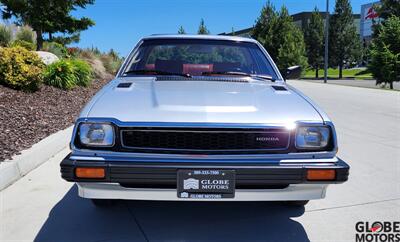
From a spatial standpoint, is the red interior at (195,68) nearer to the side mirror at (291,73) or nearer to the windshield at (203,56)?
the windshield at (203,56)

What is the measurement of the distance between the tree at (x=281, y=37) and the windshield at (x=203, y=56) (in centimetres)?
2774

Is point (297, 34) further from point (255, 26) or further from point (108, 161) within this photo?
point (108, 161)

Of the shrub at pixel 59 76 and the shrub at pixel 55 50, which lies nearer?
the shrub at pixel 59 76

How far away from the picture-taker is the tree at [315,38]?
43250 mm

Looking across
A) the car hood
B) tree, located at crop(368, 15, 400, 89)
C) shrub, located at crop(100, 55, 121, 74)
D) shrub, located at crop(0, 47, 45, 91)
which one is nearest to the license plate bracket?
the car hood

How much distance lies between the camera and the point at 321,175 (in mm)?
2660

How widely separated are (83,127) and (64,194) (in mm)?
1476

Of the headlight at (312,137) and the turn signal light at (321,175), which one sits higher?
the headlight at (312,137)

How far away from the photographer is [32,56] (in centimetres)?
954

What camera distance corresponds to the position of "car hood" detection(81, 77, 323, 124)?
8.64 ft

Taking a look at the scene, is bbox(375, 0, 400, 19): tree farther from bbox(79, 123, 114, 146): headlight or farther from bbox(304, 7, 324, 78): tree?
bbox(79, 123, 114, 146): headlight

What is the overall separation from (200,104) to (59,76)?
8520mm

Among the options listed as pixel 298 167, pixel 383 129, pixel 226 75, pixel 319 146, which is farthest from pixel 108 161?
pixel 383 129

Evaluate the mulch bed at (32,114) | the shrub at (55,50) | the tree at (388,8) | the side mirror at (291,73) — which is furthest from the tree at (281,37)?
the side mirror at (291,73)
